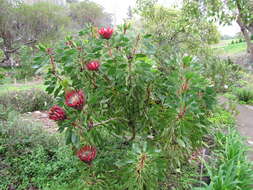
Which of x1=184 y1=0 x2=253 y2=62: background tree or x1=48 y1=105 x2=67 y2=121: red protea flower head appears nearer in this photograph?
x1=48 y1=105 x2=67 y2=121: red protea flower head

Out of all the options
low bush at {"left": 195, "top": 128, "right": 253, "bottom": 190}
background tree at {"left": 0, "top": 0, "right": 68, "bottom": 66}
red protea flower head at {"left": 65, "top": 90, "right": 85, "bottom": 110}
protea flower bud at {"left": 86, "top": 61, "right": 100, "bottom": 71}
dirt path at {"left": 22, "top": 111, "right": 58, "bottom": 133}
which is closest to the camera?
red protea flower head at {"left": 65, "top": 90, "right": 85, "bottom": 110}

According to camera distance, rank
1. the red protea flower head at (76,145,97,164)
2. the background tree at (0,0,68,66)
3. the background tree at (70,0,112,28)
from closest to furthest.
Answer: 1. the red protea flower head at (76,145,97,164)
2. the background tree at (0,0,68,66)
3. the background tree at (70,0,112,28)

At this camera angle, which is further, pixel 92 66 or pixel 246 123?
pixel 246 123

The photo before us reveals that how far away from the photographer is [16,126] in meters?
2.73

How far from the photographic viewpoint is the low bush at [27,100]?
167 inches

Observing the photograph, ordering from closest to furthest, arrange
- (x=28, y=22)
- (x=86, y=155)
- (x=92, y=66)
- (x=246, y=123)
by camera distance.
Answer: (x=86, y=155)
(x=92, y=66)
(x=246, y=123)
(x=28, y=22)

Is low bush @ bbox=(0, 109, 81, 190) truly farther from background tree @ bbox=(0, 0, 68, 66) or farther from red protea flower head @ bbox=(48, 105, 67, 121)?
background tree @ bbox=(0, 0, 68, 66)

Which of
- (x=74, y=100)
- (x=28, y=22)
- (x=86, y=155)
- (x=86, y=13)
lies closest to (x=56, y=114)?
(x=74, y=100)

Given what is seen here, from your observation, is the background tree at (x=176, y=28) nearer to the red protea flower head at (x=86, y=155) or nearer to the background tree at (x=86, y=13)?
the red protea flower head at (x=86, y=155)

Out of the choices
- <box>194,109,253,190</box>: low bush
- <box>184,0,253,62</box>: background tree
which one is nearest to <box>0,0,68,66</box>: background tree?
<box>184,0,253,62</box>: background tree

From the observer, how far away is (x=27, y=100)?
447 centimetres

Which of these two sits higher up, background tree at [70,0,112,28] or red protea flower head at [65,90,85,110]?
background tree at [70,0,112,28]

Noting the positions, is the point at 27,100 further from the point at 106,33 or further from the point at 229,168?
the point at 229,168

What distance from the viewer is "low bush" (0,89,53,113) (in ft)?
13.9
